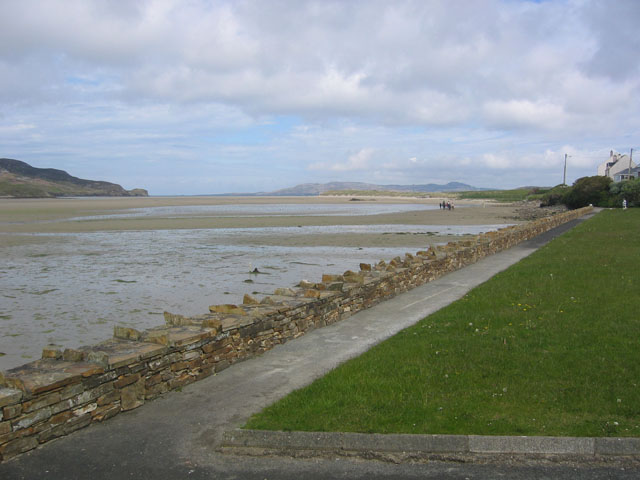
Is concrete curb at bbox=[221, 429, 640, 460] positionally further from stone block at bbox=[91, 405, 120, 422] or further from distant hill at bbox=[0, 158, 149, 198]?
distant hill at bbox=[0, 158, 149, 198]

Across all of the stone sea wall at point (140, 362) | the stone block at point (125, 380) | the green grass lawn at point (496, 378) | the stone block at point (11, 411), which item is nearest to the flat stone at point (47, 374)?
the stone sea wall at point (140, 362)

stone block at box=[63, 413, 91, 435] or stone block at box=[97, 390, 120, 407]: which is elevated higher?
stone block at box=[97, 390, 120, 407]

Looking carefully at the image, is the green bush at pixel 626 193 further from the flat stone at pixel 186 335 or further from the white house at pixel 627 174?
the flat stone at pixel 186 335

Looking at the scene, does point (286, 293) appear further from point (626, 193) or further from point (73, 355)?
point (626, 193)

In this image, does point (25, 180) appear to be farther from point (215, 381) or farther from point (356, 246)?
point (215, 381)

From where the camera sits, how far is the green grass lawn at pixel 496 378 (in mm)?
4613

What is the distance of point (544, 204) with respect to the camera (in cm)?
7394

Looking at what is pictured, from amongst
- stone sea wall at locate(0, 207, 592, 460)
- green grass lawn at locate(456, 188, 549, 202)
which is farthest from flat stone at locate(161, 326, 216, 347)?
green grass lawn at locate(456, 188, 549, 202)

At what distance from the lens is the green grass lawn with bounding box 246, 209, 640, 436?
182 inches

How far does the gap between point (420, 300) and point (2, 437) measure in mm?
8635

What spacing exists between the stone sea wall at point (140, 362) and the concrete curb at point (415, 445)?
138 cm

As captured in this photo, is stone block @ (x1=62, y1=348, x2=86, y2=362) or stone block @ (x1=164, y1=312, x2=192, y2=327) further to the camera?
stone block @ (x1=164, y1=312, x2=192, y2=327)

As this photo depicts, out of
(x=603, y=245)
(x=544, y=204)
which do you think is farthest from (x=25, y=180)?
(x=603, y=245)

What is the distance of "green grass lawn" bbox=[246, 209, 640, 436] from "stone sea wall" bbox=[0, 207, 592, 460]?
1385mm
